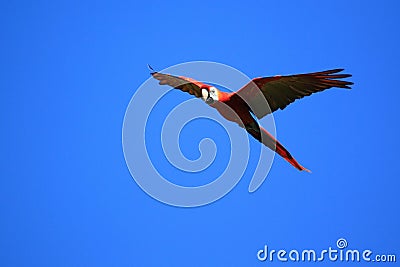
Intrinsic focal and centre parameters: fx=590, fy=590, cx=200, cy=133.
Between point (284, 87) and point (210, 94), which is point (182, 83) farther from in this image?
point (284, 87)

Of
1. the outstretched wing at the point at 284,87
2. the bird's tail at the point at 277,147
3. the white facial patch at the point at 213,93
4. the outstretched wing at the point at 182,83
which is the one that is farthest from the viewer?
the outstretched wing at the point at 182,83

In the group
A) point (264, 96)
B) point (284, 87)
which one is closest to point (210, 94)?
point (264, 96)

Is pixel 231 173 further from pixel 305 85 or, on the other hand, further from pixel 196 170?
pixel 305 85

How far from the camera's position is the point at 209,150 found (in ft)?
27.4

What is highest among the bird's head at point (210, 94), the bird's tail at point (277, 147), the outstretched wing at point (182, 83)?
the outstretched wing at point (182, 83)

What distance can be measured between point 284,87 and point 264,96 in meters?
0.31

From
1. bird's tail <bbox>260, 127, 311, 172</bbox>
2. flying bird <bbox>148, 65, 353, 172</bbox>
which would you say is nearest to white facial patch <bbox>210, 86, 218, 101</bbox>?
flying bird <bbox>148, 65, 353, 172</bbox>

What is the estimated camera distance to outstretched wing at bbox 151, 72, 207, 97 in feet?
28.4

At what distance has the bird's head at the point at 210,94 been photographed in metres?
8.19

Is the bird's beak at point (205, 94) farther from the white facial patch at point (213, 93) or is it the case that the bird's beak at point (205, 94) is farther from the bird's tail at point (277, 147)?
the bird's tail at point (277, 147)

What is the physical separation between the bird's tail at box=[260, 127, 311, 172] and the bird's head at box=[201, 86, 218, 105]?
840 mm

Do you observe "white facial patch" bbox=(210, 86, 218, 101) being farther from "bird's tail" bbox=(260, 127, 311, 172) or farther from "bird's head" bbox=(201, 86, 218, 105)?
"bird's tail" bbox=(260, 127, 311, 172)

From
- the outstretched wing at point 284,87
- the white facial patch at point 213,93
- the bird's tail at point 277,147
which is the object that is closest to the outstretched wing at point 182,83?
the white facial patch at point 213,93

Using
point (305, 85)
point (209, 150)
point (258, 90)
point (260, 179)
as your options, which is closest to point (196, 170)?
point (209, 150)
